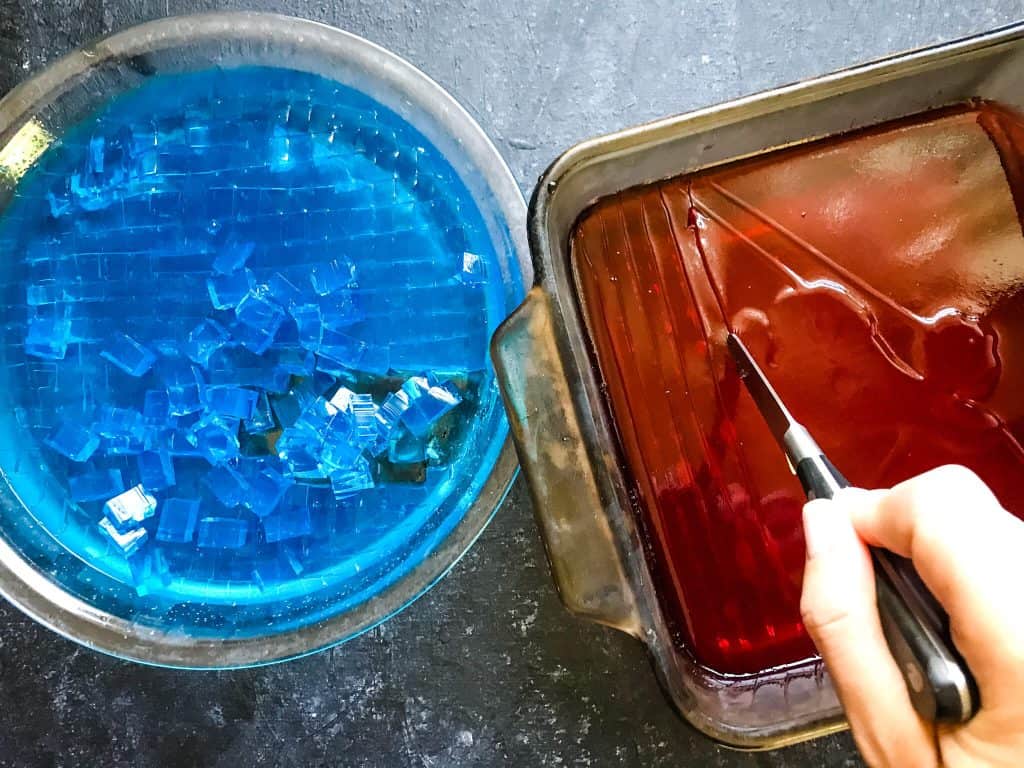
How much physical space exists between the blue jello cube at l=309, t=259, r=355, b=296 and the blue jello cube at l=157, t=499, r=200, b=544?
242mm

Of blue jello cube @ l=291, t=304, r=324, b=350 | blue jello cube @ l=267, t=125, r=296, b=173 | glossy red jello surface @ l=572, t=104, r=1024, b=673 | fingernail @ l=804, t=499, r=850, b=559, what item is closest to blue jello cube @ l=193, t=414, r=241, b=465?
blue jello cube @ l=291, t=304, r=324, b=350

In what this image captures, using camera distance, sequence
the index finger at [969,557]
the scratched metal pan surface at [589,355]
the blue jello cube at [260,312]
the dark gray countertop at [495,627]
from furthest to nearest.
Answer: the dark gray countertop at [495,627] → the blue jello cube at [260,312] → the scratched metal pan surface at [589,355] → the index finger at [969,557]

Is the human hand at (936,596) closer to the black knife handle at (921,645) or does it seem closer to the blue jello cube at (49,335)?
the black knife handle at (921,645)

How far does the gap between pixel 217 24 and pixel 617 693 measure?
80cm

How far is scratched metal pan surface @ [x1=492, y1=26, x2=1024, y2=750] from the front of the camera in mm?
598

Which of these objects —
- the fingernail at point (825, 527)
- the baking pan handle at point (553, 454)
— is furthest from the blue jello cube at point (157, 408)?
the fingernail at point (825, 527)

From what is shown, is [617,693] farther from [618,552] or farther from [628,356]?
[628,356]

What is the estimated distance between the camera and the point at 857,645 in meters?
0.45

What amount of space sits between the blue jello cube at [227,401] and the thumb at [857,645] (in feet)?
1.69

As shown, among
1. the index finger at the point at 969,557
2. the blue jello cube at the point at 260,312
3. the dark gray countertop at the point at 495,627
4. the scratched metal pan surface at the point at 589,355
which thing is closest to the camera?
the index finger at the point at 969,557

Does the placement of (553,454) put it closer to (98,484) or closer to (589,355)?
(589,355)

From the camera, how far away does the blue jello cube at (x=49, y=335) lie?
767mm

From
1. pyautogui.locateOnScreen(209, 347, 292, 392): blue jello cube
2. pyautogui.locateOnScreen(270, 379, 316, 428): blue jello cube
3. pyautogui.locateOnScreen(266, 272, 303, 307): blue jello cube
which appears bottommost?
pyautogui.locateOnScreen(270, 379, 316, 428): blue jello cube

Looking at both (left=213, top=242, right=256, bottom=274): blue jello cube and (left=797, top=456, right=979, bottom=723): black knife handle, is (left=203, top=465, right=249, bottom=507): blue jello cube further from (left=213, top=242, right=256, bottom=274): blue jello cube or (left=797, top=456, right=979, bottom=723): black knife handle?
(left=797, top=456, right=979, bottom=723): black knife handle
